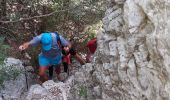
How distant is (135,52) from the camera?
15.9 feet

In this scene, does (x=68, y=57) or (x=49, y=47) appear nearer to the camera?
(x=49, y=47)

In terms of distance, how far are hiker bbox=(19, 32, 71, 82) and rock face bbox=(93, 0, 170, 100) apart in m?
1.64

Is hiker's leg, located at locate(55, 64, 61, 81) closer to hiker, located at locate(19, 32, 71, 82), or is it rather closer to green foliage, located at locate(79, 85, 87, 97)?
hiker, located at locate(19, 32, 71, 82)

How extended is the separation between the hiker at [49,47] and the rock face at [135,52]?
1637 mm

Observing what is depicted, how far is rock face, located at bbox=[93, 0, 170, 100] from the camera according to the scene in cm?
422

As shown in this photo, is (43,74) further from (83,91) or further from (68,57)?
(83,91)

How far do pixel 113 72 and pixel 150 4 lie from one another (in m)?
1.34

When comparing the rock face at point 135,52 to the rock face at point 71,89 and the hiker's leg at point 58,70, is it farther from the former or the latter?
the hiker's leg at point 58,70

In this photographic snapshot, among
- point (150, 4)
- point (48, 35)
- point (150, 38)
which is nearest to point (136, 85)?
point (150, 38)

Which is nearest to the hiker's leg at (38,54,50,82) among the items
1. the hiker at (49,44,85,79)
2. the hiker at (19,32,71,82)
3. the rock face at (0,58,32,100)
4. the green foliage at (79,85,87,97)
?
the hiker at (19,32,71,82)

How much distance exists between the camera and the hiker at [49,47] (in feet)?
24.1

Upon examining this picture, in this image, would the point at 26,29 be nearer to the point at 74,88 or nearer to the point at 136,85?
the point at 74,88

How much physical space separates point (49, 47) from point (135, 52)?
3.10 m

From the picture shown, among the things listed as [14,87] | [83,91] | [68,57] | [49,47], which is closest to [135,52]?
[83,91]
